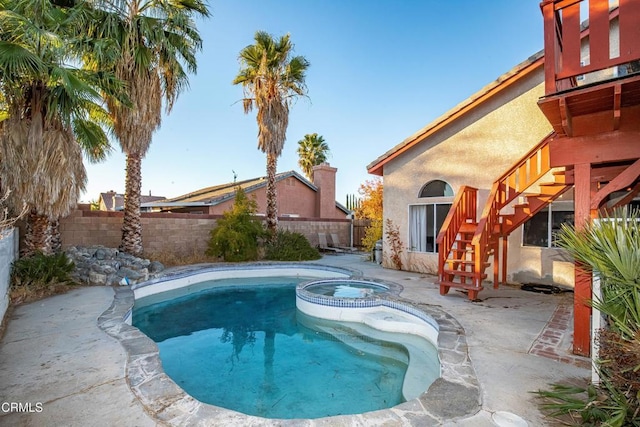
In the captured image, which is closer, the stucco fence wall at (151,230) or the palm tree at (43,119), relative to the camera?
the palm tree at (43,119)

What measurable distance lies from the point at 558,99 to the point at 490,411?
396 centimetres

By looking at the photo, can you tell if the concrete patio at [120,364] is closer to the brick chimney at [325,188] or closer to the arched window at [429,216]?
the arched window at [429,216]

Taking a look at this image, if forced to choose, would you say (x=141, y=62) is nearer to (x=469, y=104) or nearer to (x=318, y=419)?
(x=469, y=104)

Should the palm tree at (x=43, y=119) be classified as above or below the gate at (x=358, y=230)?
above

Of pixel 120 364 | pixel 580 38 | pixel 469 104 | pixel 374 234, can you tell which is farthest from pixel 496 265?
pixel 120 364

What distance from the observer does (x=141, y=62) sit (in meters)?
10.9

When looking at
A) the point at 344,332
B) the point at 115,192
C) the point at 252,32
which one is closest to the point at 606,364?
the point at 344,332

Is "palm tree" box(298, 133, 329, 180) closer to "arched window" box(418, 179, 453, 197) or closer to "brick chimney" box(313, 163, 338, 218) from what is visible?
"brick chimney" box(313, 163, 338, 218)

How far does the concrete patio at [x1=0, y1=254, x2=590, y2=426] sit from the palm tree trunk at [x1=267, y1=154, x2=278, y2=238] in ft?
29.0

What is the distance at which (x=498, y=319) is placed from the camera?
641 centimetres

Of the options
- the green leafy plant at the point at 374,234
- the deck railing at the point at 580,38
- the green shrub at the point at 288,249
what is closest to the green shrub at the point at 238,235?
the green shrub at the point at 288,249

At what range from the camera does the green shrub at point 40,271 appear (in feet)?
25.7

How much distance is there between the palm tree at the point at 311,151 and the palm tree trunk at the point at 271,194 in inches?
769

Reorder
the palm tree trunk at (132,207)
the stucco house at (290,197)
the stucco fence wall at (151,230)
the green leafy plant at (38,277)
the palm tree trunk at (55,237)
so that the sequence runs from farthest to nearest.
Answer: the stucco house at (290,197) < the stucco fence wall at (151,230) < the palm tree trunk at (132,207) < the palm tree trunk at (55,237) < the green leafy plant at (38,277)
